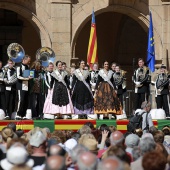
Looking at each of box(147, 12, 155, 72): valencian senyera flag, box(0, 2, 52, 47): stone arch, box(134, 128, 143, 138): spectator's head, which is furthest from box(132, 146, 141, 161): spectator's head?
box(0, 2, 52, 47): stone arch

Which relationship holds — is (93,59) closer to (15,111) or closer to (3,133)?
(15,111)

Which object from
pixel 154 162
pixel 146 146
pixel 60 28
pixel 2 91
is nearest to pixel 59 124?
pixel 2 91

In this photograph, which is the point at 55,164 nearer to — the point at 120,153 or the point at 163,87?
the point at 120,153

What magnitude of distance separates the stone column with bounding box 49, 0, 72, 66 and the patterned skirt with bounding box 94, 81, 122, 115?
13.4ft

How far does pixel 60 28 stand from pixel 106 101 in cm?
484

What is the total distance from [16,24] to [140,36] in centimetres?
483

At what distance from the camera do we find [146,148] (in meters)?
8.71

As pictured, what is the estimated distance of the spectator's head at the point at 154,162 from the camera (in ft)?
23.1

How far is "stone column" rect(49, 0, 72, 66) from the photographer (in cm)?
2305

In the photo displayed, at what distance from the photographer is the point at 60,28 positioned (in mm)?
23156

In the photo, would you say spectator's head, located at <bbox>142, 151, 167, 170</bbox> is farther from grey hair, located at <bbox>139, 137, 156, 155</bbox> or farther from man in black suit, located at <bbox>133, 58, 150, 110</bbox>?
man in black suit, located at <bbox>133, 58, 150, 110</bbox>

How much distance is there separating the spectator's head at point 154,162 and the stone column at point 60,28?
15.9 meters

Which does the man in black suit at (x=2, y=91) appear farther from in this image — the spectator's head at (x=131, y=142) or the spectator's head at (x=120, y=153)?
the spectator's head at (x=120, y=153)

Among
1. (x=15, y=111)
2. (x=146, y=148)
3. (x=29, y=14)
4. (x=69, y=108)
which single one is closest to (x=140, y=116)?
(x=69, y=108)
